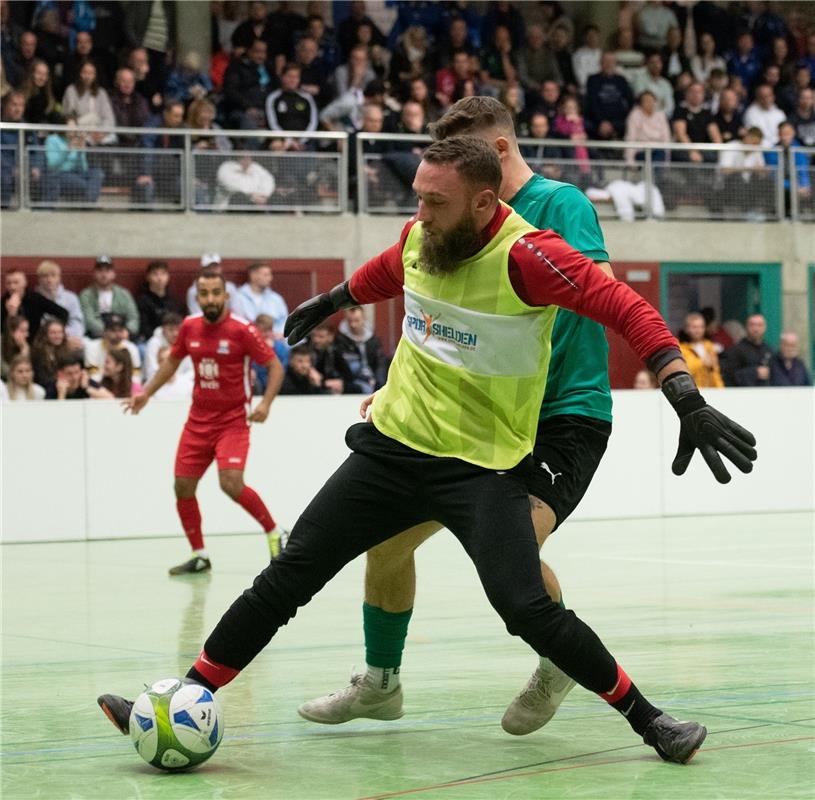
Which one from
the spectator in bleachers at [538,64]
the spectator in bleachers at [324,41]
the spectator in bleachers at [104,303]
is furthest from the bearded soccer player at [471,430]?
the spectator in bleachers at [538,64]

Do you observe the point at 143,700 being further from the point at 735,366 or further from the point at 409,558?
the point at 735,366

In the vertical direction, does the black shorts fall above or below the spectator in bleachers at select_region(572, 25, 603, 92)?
below

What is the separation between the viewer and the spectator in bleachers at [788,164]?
2184 centimetres

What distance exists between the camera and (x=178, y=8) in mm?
21141

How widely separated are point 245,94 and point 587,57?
560 cm

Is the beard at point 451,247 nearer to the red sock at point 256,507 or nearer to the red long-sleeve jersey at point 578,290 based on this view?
the red long-sleeve jersey at point 578,290

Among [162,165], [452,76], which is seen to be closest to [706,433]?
[162,165]

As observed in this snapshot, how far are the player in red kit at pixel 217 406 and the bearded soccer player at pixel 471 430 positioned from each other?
6.90 meters

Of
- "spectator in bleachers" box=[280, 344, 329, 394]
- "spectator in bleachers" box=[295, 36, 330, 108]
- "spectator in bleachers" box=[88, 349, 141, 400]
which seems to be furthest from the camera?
"spectator in bleachers" box=[295, 36, 330, 108]

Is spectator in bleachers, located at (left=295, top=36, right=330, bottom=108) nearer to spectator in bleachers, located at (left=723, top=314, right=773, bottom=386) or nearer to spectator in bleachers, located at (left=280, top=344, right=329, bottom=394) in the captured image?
spectator in bleachers, located at (left=280, top=344, right=329, bottom=394)

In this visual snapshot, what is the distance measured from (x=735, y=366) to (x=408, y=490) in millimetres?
13961

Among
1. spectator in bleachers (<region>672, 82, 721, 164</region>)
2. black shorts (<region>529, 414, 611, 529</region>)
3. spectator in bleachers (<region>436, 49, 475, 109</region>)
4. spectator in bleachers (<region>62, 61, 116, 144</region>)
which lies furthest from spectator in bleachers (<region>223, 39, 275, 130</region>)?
black shorts (<region>529, 414, 611, 529</region>)

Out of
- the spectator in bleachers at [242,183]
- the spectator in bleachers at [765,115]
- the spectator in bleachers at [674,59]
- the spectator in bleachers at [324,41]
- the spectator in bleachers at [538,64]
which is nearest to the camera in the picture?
the spectator in bleachers at [242,183]

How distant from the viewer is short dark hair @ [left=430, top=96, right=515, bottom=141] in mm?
5652
